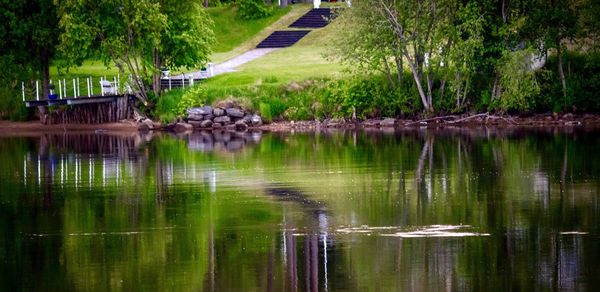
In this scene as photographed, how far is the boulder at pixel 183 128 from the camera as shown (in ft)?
203

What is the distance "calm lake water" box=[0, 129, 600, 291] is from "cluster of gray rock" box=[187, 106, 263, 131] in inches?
572

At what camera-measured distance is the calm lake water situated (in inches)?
829

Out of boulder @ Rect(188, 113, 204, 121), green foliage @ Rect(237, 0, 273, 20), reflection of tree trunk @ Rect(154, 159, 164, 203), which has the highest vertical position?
green foliage @ Rect(237, 0, 273, 20)

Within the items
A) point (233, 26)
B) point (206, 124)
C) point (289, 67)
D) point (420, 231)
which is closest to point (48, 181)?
point (420, 231)

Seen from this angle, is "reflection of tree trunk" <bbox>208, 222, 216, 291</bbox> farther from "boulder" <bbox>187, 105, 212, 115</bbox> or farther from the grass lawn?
"boulder" <bbox>187, 105, 212, 115</bbox>

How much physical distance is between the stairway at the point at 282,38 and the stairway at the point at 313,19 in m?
1.88

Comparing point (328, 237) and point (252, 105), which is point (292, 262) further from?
point (252, 105)

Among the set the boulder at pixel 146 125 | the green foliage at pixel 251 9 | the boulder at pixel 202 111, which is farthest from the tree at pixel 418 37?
the green foliage at pixel 251 9

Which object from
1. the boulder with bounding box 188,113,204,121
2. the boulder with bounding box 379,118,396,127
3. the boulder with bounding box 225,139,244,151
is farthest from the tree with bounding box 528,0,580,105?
the boulder with bounding box 188,113,204,121

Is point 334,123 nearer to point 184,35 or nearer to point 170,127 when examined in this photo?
point 170,127

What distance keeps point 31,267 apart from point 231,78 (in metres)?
44.0

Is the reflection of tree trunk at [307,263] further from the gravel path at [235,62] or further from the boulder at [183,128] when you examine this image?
the gravel path at [235,62]

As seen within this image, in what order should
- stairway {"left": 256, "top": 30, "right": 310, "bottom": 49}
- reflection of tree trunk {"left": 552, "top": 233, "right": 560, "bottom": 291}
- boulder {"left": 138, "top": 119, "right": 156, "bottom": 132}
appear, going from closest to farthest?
reflection of tree trunk {"left": 552, "top": 233, "right": 560, "bottom": 291}
boulder {"left": 138, "top": 119, "right": 156, "bottom": 132}
stairway {"left": 256, "top": 30, "right": 310, "bottom": 49}

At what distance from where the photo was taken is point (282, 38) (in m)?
82.3
